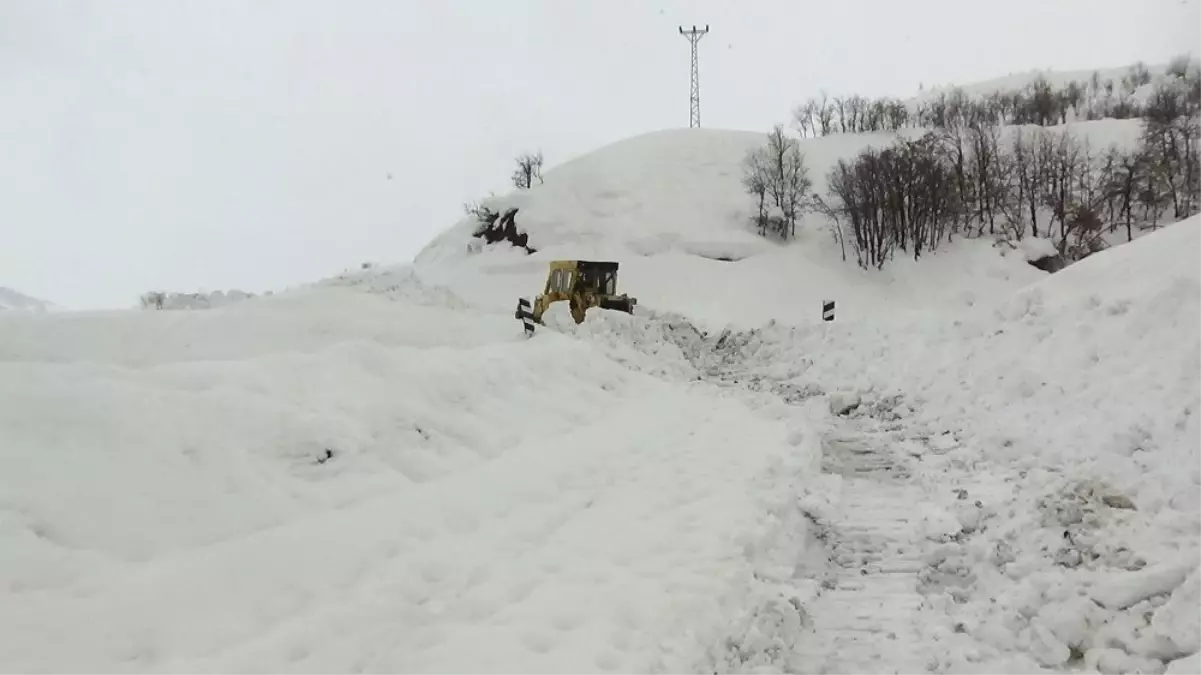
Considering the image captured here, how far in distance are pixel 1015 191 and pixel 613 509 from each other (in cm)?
4576

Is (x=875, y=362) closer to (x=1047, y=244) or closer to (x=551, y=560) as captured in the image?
(x=551, y=560)

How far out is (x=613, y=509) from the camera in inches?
234

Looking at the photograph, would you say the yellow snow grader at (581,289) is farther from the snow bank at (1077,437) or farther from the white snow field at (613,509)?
the white snow field at (613,509)

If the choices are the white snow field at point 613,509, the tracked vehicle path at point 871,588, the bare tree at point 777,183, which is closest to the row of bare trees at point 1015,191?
the bare tree at point 777,183

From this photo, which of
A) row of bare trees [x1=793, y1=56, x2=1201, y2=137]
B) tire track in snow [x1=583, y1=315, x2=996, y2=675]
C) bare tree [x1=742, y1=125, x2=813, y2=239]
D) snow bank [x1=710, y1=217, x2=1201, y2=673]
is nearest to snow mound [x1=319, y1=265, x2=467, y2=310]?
snow bank [x1=710, y1=217, x2=1201, y2=673]

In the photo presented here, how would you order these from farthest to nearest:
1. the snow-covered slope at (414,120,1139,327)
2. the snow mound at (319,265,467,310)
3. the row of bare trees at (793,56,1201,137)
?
the row of bare trees at (793,56,1201,137), the snow-covered slope at (414,120,1139,327), the snow mound at (319,265,467,310)

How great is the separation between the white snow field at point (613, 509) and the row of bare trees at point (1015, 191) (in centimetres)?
2754

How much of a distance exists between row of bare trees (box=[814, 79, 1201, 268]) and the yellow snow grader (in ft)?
68.4

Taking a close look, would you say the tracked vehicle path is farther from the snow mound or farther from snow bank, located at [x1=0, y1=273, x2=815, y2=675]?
the snow mound

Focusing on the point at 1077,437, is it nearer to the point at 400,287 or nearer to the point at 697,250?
the point at 400,287

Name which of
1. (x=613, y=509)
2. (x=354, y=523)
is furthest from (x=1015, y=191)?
(x=354, y=523)

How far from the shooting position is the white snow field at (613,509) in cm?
363

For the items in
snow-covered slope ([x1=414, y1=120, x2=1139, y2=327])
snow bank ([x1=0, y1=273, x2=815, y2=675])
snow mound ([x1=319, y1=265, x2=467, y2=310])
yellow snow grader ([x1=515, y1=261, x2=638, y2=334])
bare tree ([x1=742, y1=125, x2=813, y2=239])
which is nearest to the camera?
snow bank ([x1=0, y1=273, x2=815, y2=675])

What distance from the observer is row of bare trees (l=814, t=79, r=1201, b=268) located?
3706 centimetres
